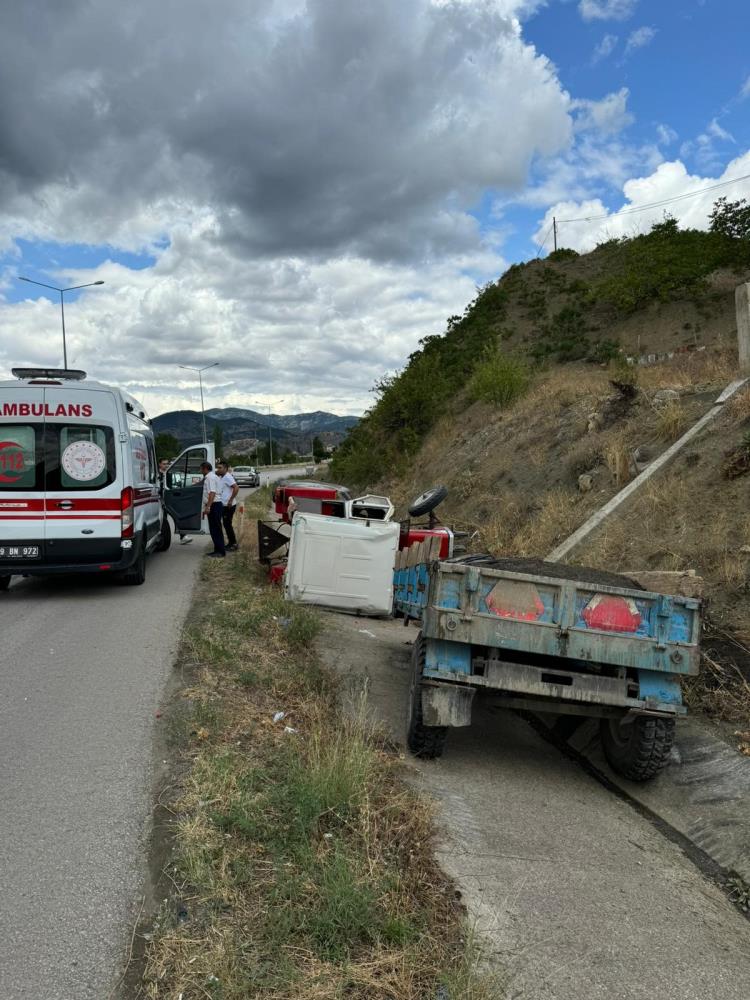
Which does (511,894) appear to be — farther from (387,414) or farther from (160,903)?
(387,414)

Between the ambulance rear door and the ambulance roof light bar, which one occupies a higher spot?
the ambulance roof light bar

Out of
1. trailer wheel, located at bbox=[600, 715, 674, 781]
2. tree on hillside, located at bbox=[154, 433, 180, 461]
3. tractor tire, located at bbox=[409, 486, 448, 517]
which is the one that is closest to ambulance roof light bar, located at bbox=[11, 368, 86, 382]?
tractor tire, located at bbox=[409, 486, 448, 517]

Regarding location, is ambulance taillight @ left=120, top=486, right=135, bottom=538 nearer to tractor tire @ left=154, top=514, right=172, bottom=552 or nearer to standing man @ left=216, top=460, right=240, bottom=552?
standing man @ left=216, top=460, right=240, bottom=552

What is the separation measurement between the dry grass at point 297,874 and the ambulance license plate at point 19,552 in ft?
17.3

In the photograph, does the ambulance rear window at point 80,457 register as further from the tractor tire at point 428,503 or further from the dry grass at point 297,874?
the dry grass at point 297,874

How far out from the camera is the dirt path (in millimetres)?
3227

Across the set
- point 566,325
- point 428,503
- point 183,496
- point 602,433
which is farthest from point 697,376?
point 566,325

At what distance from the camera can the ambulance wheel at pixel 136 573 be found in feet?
37.4

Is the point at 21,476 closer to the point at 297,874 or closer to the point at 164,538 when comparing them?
the point at 164,538

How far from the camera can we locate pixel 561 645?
5102 millimetres

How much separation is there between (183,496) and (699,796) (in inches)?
438

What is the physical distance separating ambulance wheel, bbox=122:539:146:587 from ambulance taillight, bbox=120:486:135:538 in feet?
2.23

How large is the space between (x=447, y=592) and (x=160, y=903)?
260 centimetres

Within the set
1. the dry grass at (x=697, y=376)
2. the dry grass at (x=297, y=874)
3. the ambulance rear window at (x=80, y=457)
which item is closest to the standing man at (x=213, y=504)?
the ambulance rear window at (x=80, y=457)
